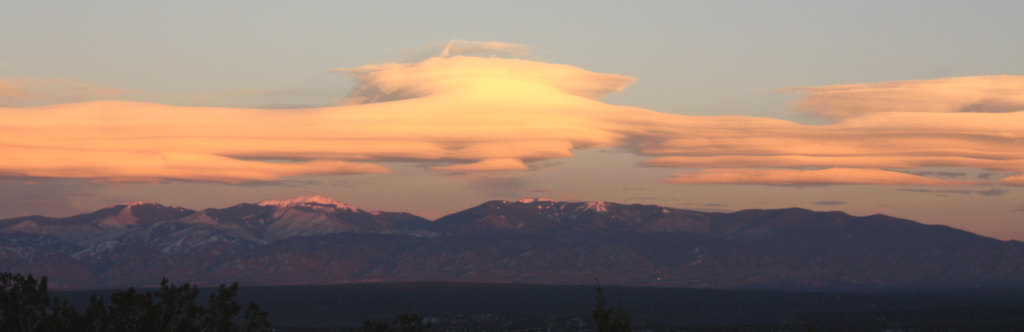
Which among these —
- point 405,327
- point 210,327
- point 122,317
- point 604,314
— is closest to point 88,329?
point 122,317

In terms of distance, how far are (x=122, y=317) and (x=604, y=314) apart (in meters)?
27.4

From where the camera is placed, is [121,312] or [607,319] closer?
[607,319]

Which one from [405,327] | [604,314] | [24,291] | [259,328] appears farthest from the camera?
[405,327]

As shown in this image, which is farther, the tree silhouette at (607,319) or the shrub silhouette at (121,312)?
the shrub silhouette at (121,312)

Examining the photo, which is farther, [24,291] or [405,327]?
[405,327]

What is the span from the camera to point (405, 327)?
77188 mm

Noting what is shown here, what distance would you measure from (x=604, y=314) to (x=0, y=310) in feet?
109

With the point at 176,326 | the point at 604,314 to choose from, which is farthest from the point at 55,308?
the point at 604,314

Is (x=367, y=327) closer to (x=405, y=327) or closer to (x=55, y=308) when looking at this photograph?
(x=405, y=327)

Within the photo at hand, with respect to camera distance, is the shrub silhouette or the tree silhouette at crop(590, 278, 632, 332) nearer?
the tree silhouette at crop(590, 278, 632, 332)

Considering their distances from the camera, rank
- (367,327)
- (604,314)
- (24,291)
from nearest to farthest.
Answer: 1. (604,314)
2. (24,291)
3. (367,327)

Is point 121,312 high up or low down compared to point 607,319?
down

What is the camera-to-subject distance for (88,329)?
216 feet

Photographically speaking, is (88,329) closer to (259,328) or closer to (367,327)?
(259,328)
